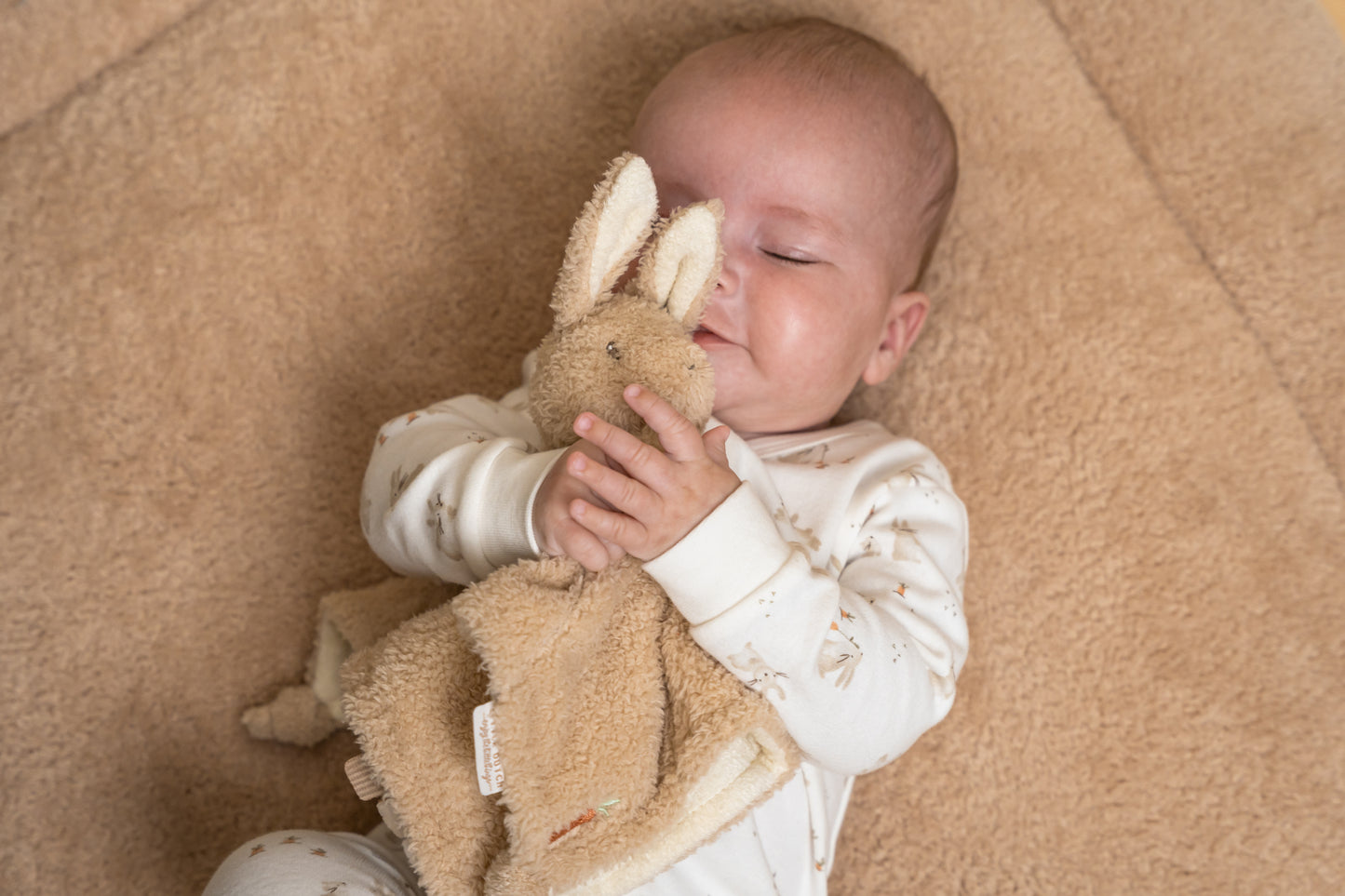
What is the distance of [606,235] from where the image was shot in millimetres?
828

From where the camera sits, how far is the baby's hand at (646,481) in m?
0.77

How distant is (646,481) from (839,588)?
0.21 m

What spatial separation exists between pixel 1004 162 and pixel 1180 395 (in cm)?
36

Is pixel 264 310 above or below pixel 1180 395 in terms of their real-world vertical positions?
above

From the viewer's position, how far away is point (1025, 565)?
1.19 meters

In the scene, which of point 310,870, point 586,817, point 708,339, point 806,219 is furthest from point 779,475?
point 310,870

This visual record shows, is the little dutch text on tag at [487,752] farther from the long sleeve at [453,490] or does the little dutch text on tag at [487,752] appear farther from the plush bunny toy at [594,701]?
the long sleeve at [453,490]

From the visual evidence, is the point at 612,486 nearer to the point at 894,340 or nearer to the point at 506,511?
the point at 506,511

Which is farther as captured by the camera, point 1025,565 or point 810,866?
point 1025,565

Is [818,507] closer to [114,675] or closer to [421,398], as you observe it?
[421,398]

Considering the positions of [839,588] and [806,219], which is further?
[806,219]

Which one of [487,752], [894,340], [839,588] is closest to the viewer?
[487,752]

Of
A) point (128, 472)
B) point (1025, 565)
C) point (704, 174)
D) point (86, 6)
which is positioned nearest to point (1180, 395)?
point (1025, 565)

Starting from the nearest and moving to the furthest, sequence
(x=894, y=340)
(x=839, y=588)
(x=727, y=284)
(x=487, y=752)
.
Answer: (x=487, y=752)
(x=839, y=588)
(x=727, y=284)
(x=894, y=340)
